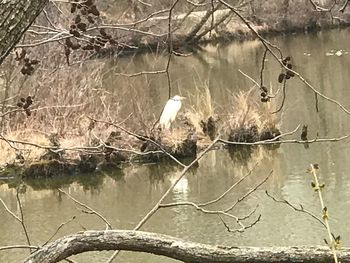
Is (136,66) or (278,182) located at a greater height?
(136,66)

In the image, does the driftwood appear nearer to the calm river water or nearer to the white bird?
the calm river water

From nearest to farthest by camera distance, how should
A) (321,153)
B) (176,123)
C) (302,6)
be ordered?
(321,153) → (176,123) → (302,6)

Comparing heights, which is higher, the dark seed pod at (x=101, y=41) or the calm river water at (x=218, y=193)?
the dark seed pod at (x=101, y=41)

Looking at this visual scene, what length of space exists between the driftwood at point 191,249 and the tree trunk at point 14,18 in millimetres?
515

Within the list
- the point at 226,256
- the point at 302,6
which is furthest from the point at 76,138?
the point at 302,6

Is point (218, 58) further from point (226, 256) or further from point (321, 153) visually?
point (226, 256)

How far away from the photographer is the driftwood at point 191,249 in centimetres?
150

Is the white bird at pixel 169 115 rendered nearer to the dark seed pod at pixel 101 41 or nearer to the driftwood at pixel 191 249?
the dark seed pod at pixel 101 41

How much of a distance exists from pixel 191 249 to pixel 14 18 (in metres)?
0.63

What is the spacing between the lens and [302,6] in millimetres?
21641

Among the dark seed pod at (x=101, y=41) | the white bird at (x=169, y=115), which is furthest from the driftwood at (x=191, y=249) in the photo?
the white bird at (x=169, y=115)

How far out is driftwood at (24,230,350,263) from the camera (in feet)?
4.93

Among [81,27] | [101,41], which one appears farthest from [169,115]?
[81,27]

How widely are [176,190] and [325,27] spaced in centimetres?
1533
